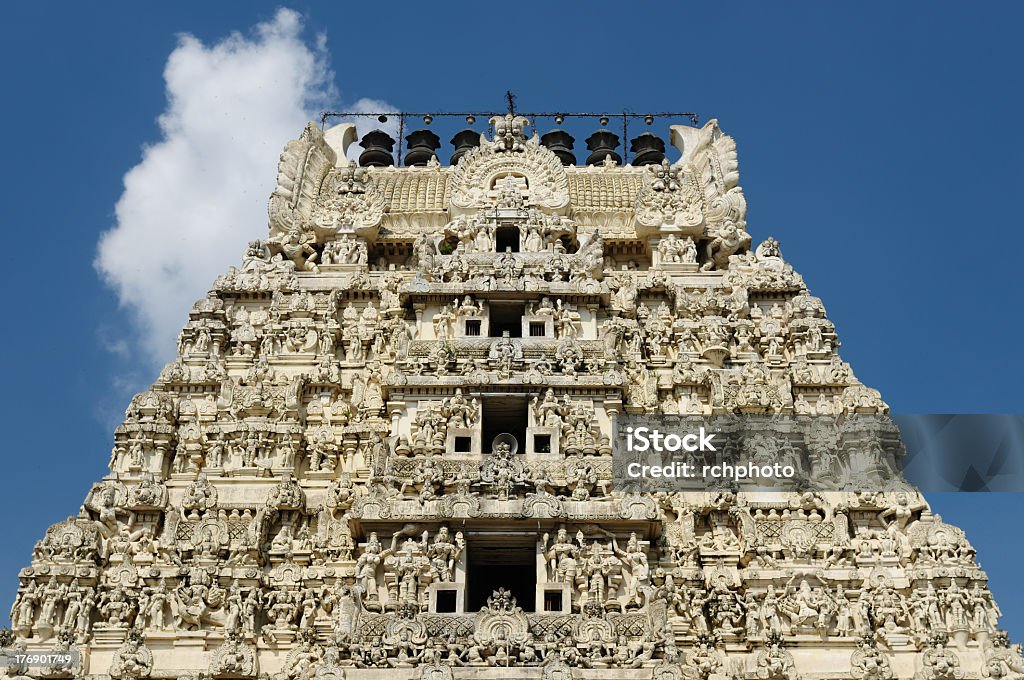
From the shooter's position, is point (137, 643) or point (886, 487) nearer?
point (137, 643)

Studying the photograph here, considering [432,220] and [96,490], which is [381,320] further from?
[96,490]

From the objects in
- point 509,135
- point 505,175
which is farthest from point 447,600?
point 509,135

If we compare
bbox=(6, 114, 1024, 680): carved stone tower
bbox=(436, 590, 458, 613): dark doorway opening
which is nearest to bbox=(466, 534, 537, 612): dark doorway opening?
bbox=(6, 114, 1024, 680): carved stone tower

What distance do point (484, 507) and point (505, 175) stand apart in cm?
1201

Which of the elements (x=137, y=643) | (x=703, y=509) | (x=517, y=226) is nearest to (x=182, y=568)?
(x=137, y=643)

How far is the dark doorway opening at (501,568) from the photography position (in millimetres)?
19672

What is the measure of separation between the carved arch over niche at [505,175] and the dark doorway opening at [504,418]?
697 cm

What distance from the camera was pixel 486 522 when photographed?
64.1 feet

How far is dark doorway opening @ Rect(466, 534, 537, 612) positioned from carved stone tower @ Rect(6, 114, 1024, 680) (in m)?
0.06

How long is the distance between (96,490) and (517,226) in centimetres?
1122

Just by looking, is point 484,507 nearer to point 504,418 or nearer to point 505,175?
point 504,418

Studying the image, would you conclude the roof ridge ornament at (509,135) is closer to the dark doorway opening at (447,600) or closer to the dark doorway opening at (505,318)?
the dark doorway opening at (505,318)

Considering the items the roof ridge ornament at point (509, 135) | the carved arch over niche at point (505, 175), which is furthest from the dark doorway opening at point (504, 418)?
the roof ridge ornament at point (509, 135)

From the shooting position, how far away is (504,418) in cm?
Answer: 2320
